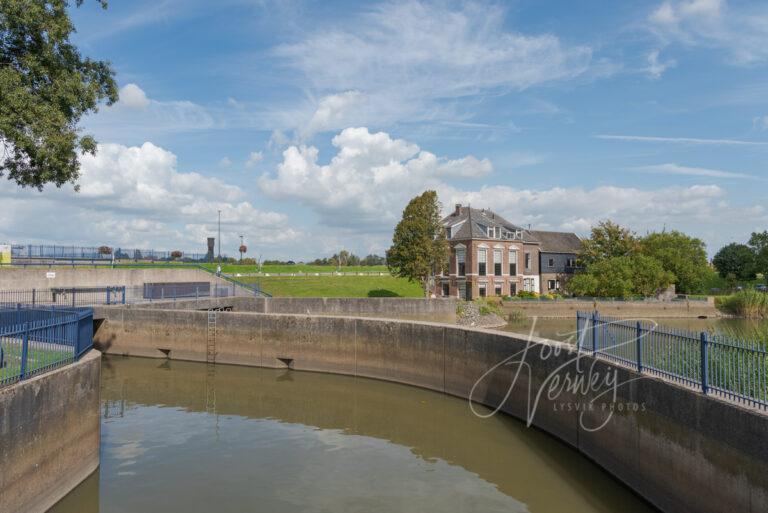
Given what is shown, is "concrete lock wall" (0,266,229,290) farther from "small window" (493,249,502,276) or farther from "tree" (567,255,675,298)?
"tree" (567,255,675,298)

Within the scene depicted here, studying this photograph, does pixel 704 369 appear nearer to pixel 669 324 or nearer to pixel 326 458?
pixel 326 458

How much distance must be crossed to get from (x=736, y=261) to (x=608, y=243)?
3615 centimetres

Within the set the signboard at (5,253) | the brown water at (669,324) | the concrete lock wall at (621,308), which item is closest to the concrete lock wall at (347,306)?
the brown water at (669,324)

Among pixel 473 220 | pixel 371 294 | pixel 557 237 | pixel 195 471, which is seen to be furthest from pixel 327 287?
pixel 195 471

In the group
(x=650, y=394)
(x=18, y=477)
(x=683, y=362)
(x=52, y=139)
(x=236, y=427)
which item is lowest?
(x=236, y=427)

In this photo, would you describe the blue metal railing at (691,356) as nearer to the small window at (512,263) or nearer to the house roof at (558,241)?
the small window at (512,263)

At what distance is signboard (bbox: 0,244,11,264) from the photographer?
37.1m

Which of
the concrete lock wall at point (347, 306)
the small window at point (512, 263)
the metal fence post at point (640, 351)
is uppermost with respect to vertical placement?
the small window at point (512, 263)

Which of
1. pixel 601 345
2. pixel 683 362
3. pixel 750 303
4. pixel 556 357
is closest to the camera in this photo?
pixel 683 362

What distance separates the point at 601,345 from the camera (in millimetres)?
14102

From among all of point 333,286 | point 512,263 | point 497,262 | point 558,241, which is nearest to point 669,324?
point 512,263

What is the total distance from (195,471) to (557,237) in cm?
6793

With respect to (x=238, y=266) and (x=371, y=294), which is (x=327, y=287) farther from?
(x=238, y=266)

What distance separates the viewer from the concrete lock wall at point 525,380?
8.73m
